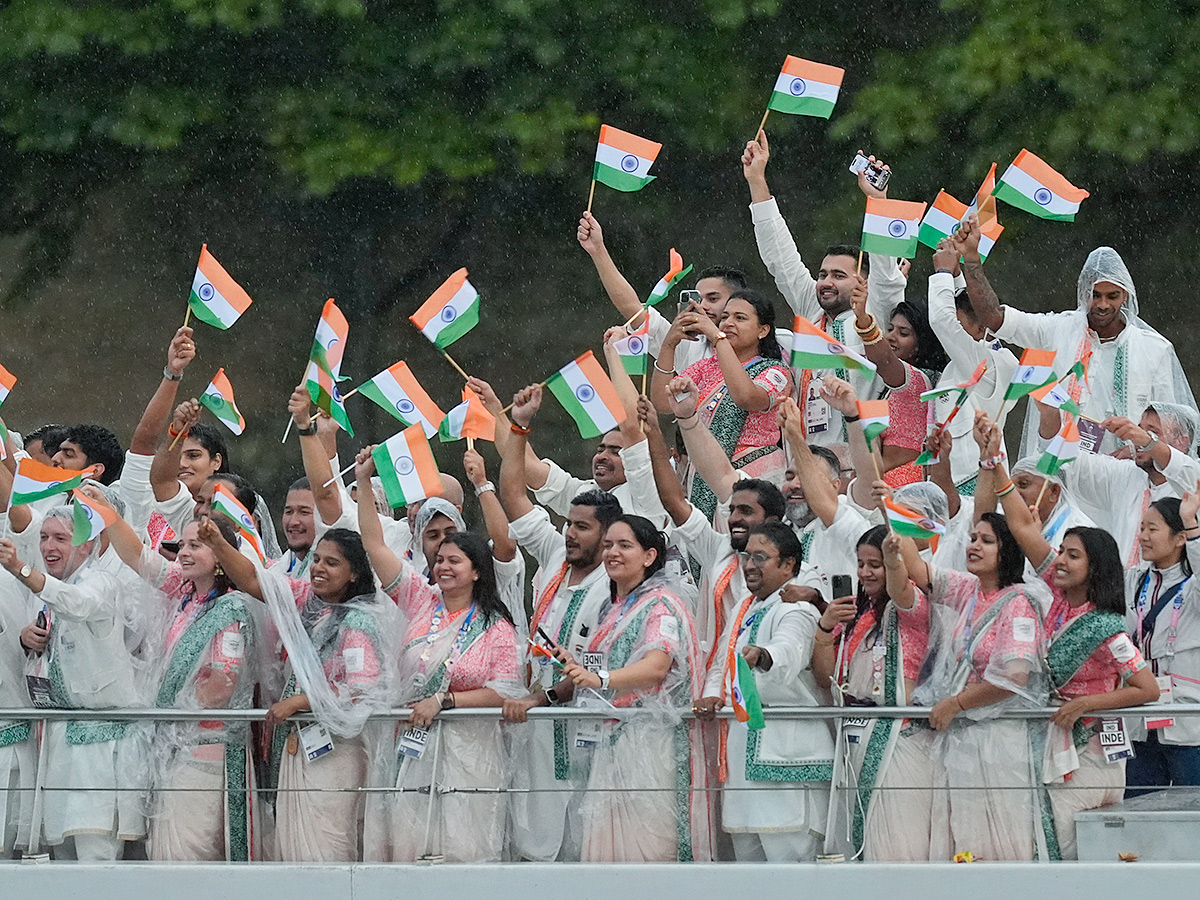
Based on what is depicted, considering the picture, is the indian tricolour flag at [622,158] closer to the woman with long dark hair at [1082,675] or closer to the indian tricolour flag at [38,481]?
the indian tricolour flag at [38,481]

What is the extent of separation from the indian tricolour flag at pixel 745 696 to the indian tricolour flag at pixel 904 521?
2.09 ft

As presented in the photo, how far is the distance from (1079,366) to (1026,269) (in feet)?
17.7

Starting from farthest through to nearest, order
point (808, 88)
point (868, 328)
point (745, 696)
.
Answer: point (808, 88), point (868, 328), point (745, 696)

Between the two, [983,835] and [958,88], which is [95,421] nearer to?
[958,88]

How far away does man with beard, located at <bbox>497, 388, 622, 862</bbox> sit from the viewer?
7.14 meters

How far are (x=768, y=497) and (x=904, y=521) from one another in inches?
25.5

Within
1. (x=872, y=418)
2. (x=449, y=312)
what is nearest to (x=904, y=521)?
(x=872, y=418)

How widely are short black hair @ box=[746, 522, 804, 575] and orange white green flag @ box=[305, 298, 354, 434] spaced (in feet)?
5.47

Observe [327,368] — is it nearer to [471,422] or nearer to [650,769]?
[471,422]

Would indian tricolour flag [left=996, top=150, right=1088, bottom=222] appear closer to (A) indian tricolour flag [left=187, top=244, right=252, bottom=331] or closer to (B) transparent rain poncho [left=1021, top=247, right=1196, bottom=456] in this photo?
(B) transparent rain poncho [left=1021, top=247, right=1196, bottom=456]

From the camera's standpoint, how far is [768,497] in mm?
7250

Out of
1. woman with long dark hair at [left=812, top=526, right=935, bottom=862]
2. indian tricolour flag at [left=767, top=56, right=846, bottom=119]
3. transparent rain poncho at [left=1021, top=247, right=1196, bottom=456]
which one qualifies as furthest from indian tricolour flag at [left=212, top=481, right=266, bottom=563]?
transparent rain poncho at [left=1021, top=247, right=1196, bottom=456]

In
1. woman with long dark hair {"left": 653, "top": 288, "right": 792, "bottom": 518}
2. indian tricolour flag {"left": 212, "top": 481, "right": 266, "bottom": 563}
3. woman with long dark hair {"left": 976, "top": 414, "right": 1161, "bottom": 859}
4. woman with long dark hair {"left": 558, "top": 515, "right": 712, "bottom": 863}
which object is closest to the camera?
woman with long dark hair {"left": 976, "top": 414, "right": 1161, "bottom": 859}

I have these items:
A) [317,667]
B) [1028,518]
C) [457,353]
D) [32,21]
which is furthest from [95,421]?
[1028,518]
